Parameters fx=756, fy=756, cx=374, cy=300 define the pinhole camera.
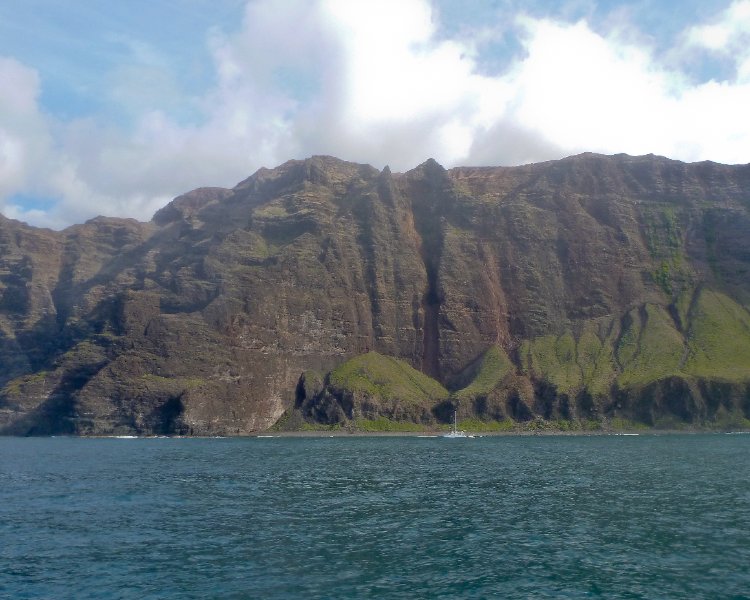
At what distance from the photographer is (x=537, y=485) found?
8412cm

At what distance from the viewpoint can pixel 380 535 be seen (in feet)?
182

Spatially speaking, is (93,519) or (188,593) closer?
(188,593)

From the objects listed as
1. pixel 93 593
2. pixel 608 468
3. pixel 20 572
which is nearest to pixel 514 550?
pixel 93 593

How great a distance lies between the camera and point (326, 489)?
8312 cm

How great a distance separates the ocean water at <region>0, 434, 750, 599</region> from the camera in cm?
4212

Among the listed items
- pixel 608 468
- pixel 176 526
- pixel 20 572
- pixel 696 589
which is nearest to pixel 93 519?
pixel 176 526

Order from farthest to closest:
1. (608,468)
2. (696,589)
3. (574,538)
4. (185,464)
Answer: (185,464) < (608,468) < (574,538) < (696,589)

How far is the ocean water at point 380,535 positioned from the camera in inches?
1658

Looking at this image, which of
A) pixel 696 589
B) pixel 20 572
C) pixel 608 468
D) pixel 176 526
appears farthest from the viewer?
pixel 608 468

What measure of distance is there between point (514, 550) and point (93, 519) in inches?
1385

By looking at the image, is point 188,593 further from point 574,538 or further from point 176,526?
point 574,538

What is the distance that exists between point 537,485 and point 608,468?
26.3 meters

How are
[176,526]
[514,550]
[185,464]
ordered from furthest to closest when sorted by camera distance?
[185,464], [176,526], [514,550]

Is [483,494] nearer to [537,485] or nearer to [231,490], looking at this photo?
[537,485]
